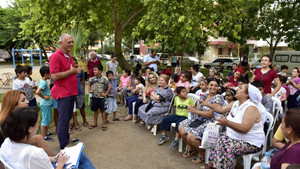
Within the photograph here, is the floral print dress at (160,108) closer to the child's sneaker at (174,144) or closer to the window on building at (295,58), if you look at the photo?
the child's sneaker at (174,144)

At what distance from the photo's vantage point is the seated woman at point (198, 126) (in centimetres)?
355

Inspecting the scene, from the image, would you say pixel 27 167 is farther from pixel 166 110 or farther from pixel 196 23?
pixel 196 23

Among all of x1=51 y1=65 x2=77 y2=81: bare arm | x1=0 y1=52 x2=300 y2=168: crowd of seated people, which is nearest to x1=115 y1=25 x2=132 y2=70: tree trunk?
x1=0 y1=52 x2=300 y2=168: crowd of seated people

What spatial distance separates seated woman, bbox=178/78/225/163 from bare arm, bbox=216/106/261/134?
0.71m

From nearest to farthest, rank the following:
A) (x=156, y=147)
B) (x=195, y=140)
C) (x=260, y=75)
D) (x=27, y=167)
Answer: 1. (x=27, y=167)
2. (x=195, y=140)
3. (x=156, y=147)
4. (x=260, y=75)


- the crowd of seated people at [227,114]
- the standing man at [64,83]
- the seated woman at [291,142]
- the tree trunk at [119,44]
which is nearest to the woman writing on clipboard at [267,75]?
the crowd of seated people at [227,114]

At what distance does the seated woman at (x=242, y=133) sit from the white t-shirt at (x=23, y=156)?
84.3 inches

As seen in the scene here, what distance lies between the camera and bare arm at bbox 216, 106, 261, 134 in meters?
2.85

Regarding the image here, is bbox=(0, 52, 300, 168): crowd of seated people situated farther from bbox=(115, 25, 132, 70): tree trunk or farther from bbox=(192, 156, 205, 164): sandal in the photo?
bbox=(115, 25, 132, 70): tree trunk

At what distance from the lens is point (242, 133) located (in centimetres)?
295

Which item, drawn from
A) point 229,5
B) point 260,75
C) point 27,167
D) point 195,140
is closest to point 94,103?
point 195,140

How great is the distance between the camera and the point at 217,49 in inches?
1594

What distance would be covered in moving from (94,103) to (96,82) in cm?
51

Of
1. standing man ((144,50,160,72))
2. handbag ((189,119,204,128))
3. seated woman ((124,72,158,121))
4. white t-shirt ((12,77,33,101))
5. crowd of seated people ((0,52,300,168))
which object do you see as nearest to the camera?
crowd of seated people ((0,52,300,168))
